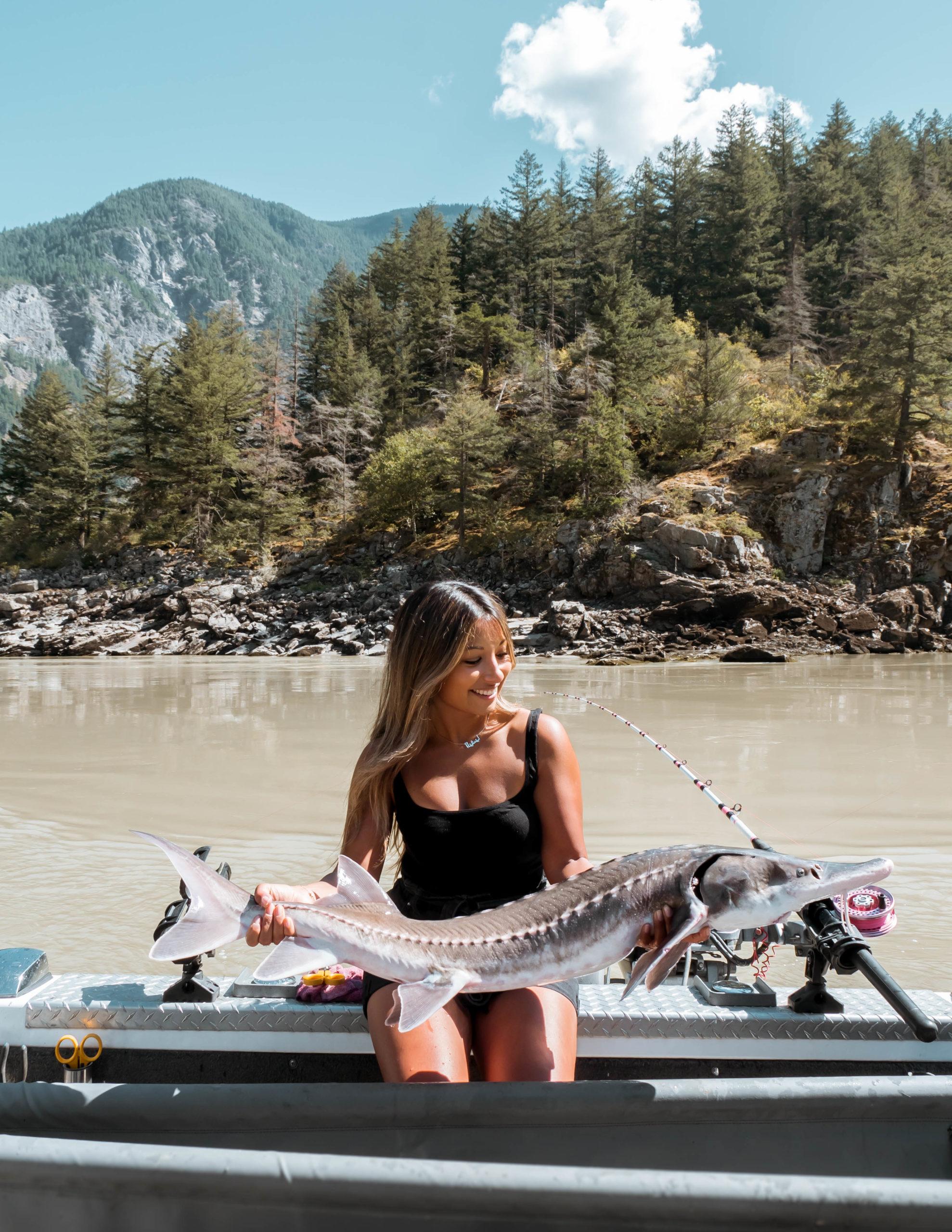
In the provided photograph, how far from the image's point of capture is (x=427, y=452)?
125ft

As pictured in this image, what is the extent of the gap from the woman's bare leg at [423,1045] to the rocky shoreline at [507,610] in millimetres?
21044

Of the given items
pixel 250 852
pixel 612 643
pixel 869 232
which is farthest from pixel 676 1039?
pixel 869 232

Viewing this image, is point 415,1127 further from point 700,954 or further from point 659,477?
point 659,477

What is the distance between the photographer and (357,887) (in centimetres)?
204

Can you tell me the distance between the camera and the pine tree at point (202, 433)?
42281 millimetres

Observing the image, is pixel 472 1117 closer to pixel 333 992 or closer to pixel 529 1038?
pixel 529 1038

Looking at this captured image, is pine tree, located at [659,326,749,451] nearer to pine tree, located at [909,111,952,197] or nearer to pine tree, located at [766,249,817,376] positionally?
pine tree, located at [766,249,817,376]

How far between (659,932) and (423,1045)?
692mm

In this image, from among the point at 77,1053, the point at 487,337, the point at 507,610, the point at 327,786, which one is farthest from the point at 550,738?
the point at 487,337

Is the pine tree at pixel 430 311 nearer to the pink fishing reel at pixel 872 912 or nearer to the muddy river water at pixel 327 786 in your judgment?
the muddy river water at pixel 327 786

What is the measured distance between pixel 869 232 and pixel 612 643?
37388 mm

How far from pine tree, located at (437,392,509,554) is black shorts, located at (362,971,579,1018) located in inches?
1333

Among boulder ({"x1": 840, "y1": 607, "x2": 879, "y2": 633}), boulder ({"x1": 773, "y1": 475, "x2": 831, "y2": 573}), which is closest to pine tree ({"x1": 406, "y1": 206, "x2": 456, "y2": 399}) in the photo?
boulder ({"x1": 773, "y1": 475, "x2": 831, "y2": 573})

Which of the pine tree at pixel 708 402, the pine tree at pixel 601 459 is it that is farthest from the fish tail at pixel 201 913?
the pine tree at pixel 708 402
